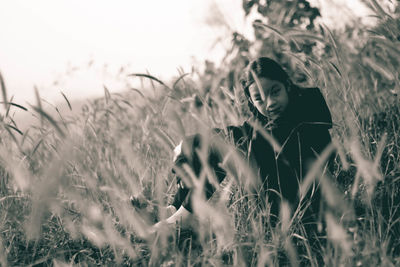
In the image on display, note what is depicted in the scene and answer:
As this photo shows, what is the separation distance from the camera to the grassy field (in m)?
0.72

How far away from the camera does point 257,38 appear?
6.63 feet

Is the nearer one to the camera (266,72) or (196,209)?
(196,209)

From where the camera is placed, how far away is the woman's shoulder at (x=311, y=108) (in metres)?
1.13

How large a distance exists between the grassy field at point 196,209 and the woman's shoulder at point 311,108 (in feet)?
0.20

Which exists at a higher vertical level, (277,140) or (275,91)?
(275,91)

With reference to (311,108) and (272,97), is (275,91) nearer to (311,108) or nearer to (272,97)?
(272,97)

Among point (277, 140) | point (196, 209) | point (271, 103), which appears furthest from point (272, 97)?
point (196, 209)

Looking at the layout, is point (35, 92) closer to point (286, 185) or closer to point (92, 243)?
point (92, 243)

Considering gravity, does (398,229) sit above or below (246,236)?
below

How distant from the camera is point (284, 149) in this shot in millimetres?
1103

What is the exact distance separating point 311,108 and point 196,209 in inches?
22.3

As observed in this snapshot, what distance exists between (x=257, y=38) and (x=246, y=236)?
1307mm

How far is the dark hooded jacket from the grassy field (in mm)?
Result: 58

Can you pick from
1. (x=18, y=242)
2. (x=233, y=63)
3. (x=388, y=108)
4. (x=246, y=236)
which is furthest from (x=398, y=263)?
(x=233, y=63)
